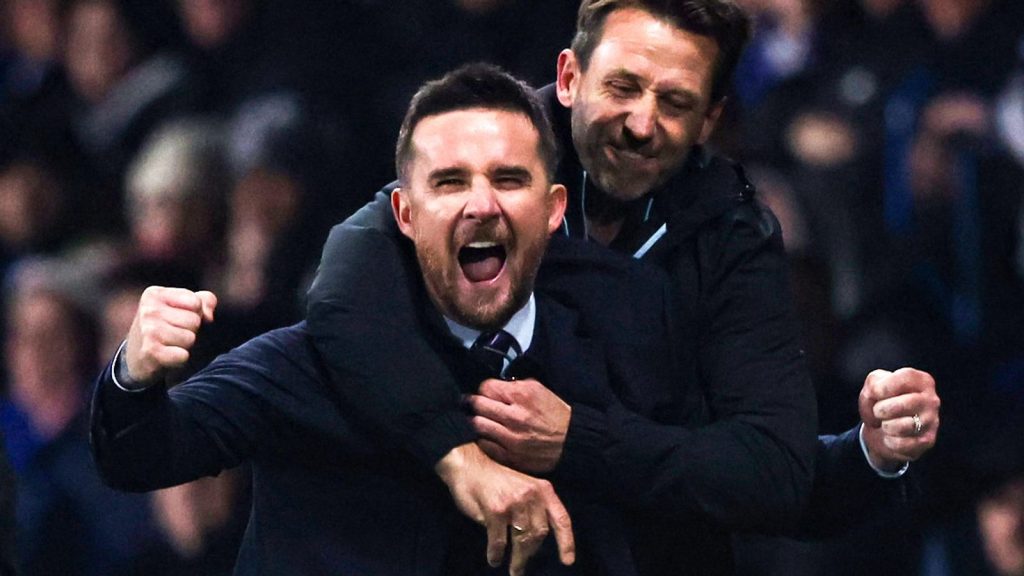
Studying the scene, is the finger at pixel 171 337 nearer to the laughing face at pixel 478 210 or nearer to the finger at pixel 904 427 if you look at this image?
the laughing face at pixel 478 210

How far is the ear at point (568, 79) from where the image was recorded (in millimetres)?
3127

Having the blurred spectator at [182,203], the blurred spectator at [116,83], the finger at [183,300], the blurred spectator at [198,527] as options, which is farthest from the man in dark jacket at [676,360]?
the blurred spectator at [116,83]

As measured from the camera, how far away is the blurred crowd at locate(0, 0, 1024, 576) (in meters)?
4.27

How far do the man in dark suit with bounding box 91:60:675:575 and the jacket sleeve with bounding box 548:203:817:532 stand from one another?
73mm

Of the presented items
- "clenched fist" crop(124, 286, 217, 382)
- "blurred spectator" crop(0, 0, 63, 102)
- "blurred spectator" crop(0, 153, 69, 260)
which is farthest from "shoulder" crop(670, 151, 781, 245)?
"blurred spectator" crop(0, 0, 63, 102)

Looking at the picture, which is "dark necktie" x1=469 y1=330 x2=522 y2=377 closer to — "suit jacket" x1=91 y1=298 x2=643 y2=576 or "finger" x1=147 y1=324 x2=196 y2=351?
"suit jacket" x1=91 y1=298 x2=643 y2=576

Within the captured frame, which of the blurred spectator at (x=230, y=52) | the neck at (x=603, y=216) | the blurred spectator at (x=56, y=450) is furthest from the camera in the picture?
the blurred spectator at (x=230, y=52)

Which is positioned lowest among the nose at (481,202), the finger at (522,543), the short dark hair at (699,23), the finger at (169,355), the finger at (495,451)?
the finger at (522,543)

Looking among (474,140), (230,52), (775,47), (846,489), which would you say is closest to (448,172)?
(474,140)

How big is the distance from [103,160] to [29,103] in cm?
31

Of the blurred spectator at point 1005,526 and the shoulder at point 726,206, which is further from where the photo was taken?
the blurred spectator at point 1005,526

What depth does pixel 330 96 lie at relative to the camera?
5.12 metres

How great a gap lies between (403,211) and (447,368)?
0.22m

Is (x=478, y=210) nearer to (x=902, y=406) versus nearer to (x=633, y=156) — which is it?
(x=633, y=156)
